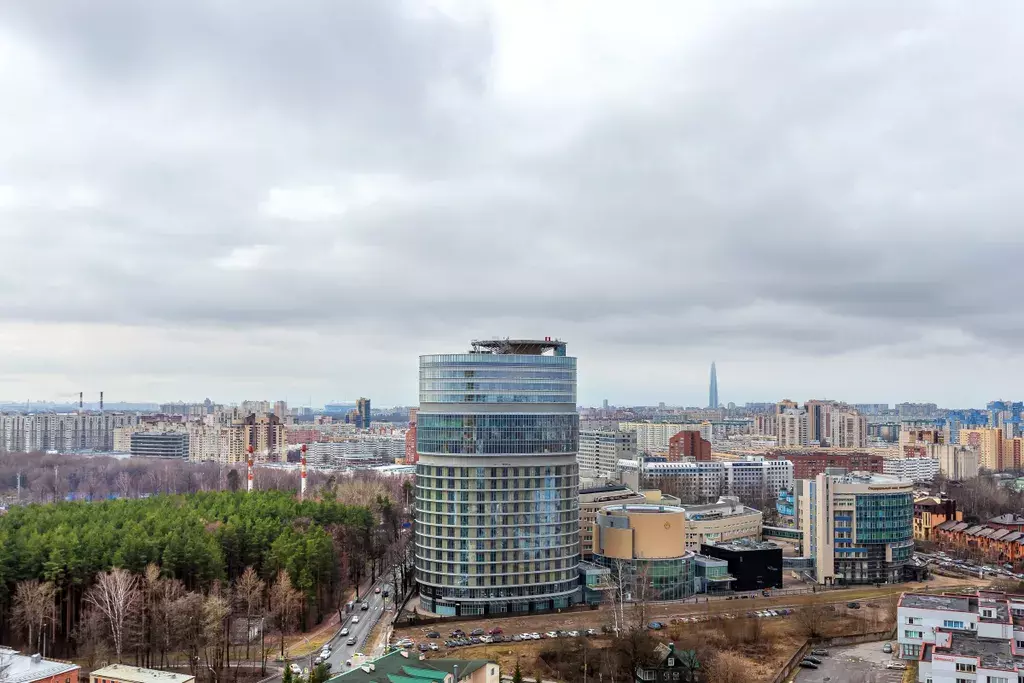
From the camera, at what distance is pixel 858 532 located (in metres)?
73.6

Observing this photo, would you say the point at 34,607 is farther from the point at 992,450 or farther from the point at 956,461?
the point at 992,450

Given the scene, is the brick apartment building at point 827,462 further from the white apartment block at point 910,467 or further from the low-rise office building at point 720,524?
the low-rise office building at point 720,524

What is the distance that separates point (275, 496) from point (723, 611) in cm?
4208

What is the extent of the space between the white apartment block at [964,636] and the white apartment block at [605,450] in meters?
85.5

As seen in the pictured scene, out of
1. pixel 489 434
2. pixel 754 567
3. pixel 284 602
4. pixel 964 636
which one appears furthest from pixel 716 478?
pixel 284 602

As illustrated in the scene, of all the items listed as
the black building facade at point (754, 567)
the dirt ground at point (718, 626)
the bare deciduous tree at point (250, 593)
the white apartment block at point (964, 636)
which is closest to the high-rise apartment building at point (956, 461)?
the black building facade at point (754, 567)

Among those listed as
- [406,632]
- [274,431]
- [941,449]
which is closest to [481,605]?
[406,632]

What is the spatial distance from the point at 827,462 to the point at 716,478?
22.2m

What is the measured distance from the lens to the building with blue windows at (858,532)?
73.5m

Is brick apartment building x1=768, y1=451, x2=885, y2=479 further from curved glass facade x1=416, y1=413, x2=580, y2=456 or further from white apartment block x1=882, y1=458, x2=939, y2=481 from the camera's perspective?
curved glass facade x1=416, y1=413, x2=580, y2=456

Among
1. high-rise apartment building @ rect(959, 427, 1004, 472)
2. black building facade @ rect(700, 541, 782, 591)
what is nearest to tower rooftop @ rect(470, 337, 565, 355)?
black building facade @ rect(700, 541, 782, 591)

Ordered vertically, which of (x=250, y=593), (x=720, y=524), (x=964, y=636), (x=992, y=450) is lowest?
(x=964, y=636)

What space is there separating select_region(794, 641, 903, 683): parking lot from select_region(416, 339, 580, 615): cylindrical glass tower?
1756 centimetres

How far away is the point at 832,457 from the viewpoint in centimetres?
14250
